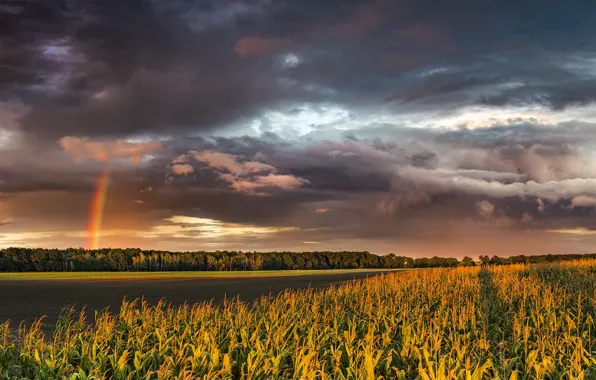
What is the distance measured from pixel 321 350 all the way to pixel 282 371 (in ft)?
7.75

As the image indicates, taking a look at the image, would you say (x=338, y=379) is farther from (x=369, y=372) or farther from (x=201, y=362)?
(x=201, y=362)

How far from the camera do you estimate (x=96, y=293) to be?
1953 inches

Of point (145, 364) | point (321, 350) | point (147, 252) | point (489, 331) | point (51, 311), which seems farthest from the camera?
point (147, 252)

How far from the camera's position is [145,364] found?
531 inches

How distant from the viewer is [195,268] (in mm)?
156875

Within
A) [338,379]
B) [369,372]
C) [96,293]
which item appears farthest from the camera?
[96,293]

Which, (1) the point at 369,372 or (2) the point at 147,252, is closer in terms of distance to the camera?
(1) the point at 369,372

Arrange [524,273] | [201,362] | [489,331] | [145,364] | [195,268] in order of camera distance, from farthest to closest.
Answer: [195,268] → [524,273] → [489,331] → [145,364] → [201,362]

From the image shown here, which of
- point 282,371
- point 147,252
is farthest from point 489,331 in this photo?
point 147,252

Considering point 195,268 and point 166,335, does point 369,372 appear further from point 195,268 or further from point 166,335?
point 195,268

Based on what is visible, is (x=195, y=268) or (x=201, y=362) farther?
(x=195, y=268)

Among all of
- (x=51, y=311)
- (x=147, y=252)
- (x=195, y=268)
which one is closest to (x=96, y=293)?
(x=51, y=311)

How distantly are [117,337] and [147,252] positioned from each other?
524 feet

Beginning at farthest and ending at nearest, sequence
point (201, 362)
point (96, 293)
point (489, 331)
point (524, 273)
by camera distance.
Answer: point (524, 273), point (96, 293), point (489, 331), point (201, 362)
